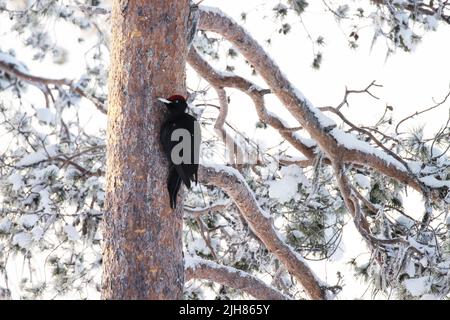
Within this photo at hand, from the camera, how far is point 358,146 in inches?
183

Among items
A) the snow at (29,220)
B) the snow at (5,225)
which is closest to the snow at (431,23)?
the snow at (29,220)

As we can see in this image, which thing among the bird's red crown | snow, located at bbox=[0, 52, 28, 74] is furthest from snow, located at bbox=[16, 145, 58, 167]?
the bird's red crown

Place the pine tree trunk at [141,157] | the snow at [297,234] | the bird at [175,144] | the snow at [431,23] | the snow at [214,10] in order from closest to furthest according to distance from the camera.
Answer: the pine tree trunk at [141,157]
the bird at [175,144]
the snow at [214,10]
the snow at [431,23]
the snow at [297,234]

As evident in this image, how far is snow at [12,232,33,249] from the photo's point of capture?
5094 millimetres

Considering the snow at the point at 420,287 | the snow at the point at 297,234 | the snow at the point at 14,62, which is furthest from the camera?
the snow at the point at 297,234

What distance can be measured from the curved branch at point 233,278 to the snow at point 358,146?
0.97m

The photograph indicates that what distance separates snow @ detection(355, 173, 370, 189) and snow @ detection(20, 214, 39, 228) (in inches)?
85.3

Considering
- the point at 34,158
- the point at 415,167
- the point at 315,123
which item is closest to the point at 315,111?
the point at 315,123

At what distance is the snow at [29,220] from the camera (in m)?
5.05

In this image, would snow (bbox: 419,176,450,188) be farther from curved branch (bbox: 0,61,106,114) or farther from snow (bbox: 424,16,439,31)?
curved branch (bbox: 0,61,106,114)

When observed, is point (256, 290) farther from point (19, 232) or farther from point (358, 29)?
point (358, 29)

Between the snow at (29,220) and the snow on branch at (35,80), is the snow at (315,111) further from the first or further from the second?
the snow at (29,220)

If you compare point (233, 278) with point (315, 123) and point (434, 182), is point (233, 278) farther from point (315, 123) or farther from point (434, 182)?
point (434, 182)

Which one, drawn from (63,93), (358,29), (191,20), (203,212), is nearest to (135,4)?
(191,20)
